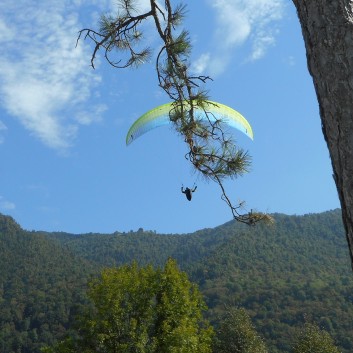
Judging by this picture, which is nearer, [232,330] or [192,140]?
[192,140]

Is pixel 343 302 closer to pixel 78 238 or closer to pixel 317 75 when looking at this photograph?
pixel 317 75

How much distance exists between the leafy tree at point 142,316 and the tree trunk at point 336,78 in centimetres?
1183

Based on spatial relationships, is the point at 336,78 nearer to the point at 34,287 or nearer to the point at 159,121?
the point at 159,121

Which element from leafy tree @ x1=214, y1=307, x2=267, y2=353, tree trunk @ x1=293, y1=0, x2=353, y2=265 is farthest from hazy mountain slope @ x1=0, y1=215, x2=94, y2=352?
tree trunk @ x1=293, y1=0, x2=353, y2=265

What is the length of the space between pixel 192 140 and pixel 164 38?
0.59 meters

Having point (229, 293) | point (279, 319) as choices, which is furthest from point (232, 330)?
point (229, 293)

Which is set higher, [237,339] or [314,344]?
[237,339]

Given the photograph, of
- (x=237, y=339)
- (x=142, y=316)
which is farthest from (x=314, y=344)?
(x=142, y=316)

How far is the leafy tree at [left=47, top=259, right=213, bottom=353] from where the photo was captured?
42.2 ft

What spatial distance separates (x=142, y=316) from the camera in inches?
532

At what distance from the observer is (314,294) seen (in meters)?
80.3

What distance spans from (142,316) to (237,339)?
15.3 m

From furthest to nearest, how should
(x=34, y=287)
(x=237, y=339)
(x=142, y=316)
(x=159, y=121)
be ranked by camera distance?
(x=34, y=287) < (x=237, y=339) < (x=142, y=316) < (x=159, y=121)

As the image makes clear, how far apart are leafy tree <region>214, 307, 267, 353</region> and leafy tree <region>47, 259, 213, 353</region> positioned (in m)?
13.9
